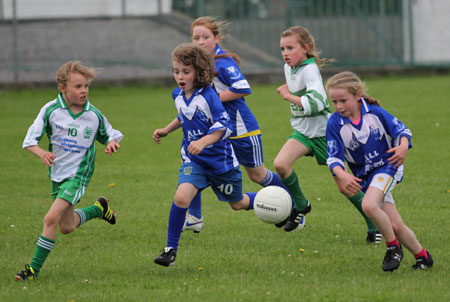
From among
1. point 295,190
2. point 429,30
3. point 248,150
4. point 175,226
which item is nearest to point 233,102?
point 248,150

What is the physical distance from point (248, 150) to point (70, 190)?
1.98 meters

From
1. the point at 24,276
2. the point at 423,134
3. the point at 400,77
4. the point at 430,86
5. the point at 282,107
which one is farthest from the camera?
the point at 400,77

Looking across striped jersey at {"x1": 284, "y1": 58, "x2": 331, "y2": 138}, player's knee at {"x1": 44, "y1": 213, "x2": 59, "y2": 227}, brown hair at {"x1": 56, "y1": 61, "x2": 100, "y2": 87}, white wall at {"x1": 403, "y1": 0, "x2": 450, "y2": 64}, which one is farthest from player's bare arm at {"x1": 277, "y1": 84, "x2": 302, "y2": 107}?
white wall at {"x1": 403, "y1": 0, "x2": 450, "y2": 64}

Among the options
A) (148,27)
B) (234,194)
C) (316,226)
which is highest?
(148,27)

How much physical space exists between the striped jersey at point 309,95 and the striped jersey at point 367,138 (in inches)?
44.1

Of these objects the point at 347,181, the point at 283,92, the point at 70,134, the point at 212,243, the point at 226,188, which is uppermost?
the point at 283,92

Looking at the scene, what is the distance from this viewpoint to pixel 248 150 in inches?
277

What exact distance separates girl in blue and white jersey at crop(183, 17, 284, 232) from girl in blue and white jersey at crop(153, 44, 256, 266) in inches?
38.0

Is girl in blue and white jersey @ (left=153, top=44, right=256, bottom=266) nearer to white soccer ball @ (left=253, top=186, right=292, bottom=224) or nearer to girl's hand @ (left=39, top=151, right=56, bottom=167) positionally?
white soccer ball @ (left=253, top=186, right=292, bottom=224)

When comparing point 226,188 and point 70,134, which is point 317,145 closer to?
point 226,188

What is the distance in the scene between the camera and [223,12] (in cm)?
2314

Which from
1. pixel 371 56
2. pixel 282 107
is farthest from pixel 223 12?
pixel 282 107

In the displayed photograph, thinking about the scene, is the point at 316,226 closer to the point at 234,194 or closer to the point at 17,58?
the point at 234,194

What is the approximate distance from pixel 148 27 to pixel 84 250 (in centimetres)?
1767
